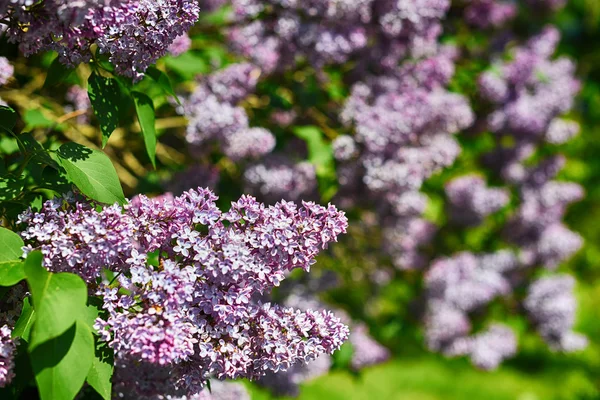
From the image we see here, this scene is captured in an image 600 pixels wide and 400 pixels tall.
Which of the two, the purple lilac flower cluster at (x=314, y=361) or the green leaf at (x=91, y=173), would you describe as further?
the purple lilac flower cluster at (x=314, y=361)

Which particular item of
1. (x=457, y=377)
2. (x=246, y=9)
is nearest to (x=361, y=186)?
(x=246, y=9)

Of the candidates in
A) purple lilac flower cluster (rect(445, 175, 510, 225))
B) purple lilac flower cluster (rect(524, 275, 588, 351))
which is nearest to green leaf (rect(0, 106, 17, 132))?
purple lilac flower cluster (rect(445, 175, 510, 225))

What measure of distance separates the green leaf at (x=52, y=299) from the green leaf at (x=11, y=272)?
6 centimetres

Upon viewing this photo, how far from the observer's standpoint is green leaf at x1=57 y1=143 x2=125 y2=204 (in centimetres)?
130

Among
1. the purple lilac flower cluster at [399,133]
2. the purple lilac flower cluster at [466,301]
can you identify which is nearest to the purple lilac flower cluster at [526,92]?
the purple lilac flower cluster at [399,133]

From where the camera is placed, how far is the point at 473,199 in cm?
391

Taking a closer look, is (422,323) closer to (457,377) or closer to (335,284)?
(335,284)

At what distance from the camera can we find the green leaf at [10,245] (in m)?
1.20

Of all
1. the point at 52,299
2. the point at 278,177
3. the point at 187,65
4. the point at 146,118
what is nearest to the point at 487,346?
the point at 278,177

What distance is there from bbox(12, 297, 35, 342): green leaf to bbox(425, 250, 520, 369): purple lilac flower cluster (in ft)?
10.4

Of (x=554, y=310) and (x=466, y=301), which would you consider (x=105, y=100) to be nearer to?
(x=466, y=301)

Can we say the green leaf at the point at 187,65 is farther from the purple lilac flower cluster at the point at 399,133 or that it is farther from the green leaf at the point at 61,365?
the green leaf at the point at 61,365

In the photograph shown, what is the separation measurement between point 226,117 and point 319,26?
483 mm

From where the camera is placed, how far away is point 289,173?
2.53 meters
